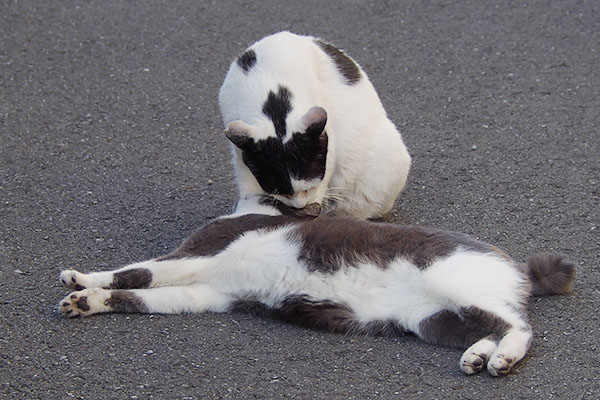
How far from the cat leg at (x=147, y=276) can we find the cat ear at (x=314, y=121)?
77 centimetres

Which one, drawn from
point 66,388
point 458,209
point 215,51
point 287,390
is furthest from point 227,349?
point 215,51

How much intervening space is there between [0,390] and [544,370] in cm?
215

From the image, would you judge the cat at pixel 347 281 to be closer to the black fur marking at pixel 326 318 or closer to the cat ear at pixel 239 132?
the black fur marking at pixel 326 318

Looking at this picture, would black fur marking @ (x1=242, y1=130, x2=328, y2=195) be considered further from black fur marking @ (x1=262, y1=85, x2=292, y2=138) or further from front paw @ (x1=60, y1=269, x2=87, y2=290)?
front paw @ (x1=60, y1=269, x2=87, y2=290)

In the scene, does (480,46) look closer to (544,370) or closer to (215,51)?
(215,51)

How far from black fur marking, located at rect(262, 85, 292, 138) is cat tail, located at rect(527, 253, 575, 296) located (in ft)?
4.21

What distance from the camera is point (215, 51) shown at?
7.19 meters

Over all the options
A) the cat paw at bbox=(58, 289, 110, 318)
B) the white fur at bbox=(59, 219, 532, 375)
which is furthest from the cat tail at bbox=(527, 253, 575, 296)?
the cat paw at bbox=(58, 289, 110, 318)

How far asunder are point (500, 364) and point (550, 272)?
0.71m

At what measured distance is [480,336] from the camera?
12.2ft

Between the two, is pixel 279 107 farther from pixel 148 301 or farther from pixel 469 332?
pixel 469 332

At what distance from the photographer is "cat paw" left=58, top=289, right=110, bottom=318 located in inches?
161

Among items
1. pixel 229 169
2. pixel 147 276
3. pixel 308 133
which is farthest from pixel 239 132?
pixel 229 169

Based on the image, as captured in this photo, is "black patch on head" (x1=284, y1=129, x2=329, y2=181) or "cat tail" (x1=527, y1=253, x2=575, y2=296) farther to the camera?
"black patch on head" (x1=284, y1=129, x2=329, y2=181)
